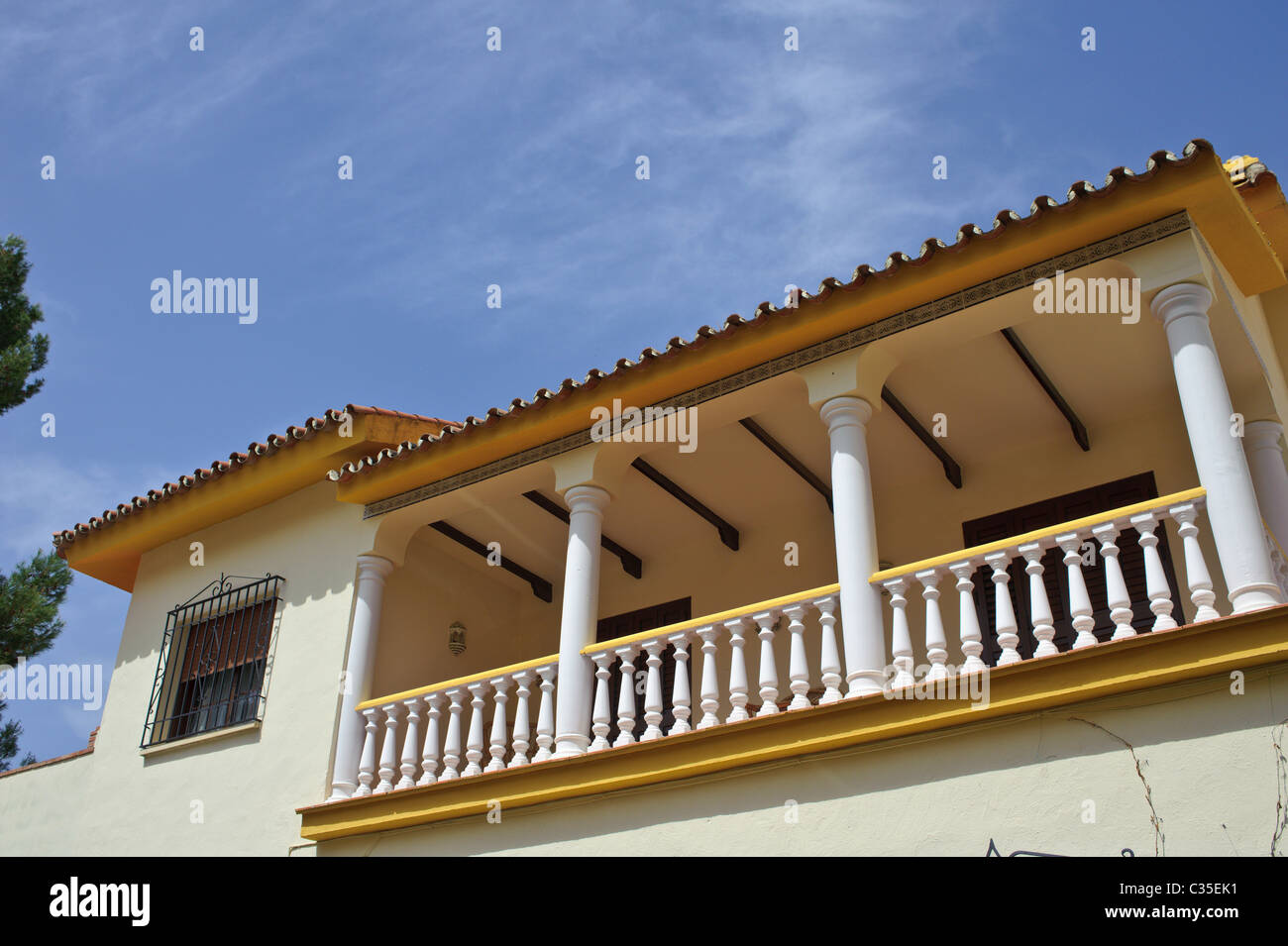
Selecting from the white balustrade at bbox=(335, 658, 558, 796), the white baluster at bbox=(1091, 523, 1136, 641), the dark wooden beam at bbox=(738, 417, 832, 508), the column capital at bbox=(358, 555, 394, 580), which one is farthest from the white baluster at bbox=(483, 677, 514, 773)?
the white baluster at bbox=(1091, 523, 1136, 641)

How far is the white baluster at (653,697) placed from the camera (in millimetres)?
7609

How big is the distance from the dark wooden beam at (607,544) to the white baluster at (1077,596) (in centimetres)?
465

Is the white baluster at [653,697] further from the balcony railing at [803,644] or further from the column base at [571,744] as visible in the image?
the column base at [571,744]

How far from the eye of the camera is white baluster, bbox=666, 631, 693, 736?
24.9 feet

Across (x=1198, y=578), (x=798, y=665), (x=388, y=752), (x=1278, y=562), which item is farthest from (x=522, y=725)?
(x=1278, y=562)

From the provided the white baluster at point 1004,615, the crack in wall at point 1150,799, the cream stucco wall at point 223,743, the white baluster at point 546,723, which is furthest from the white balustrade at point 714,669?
the cream stucco wall at point 223,743

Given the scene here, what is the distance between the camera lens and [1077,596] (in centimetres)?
643

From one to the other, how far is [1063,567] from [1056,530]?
2371 millimetres

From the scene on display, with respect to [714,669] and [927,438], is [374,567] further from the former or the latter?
[927,438]

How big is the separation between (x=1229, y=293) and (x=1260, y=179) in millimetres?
1416
